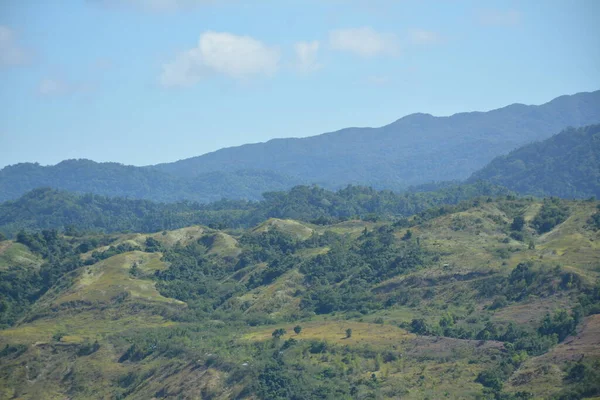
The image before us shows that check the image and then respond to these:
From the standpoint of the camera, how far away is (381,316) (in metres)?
136

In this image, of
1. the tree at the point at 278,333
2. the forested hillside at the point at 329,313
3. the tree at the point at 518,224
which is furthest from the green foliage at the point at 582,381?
the tree at the point at 518,224

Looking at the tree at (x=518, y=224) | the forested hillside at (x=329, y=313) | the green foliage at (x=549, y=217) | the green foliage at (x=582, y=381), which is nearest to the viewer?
the green foliage at (x=582, y=381)

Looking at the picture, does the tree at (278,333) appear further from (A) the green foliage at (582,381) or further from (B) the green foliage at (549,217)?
(B) the green foliage at (549,217)

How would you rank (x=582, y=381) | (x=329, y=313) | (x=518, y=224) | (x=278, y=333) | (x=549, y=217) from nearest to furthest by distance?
(x=582, y=381), (x=278, y=333), (x=329, y=313), (x=549, y=217), (x=518, y=224)

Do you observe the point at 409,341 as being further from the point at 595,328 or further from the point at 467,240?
the point at 467,240

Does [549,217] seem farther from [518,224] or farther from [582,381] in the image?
[582,381]

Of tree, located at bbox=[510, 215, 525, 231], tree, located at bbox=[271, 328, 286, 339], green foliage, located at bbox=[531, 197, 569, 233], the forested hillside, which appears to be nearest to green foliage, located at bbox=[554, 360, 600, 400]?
the forested hillside

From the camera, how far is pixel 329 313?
14688cm

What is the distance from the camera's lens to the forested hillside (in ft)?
349

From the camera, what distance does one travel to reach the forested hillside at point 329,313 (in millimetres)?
106312

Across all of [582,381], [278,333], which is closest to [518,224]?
[278,333]

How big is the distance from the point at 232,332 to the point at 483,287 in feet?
128

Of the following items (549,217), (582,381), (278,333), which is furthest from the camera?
(549,217)

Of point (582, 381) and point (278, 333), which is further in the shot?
point (278, 333)
